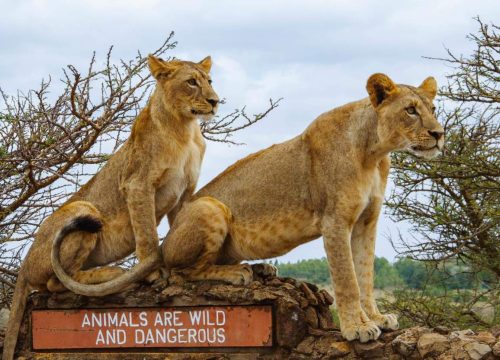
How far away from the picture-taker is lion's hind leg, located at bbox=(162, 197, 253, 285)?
658 centimetres

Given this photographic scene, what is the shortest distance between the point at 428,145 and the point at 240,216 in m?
1.53

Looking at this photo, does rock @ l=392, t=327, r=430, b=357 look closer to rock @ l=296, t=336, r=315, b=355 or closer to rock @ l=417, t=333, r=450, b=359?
rock @ l=417, t=333, r=450, b=359

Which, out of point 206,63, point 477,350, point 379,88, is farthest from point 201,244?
point 477,350

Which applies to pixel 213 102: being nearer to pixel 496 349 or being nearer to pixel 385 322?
pixel 385 322

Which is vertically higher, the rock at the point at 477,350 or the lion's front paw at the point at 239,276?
the lion's front paw at the point at 239,276

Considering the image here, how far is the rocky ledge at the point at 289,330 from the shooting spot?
6.11m

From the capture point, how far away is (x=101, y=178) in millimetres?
7316

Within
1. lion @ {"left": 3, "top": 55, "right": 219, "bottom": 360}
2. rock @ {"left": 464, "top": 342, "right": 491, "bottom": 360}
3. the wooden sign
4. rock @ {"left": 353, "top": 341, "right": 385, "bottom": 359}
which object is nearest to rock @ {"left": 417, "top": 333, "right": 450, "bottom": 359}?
rock @ {"left": 464, "top": 342, "right": 491, "bottom": 360}

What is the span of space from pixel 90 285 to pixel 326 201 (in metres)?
1.94

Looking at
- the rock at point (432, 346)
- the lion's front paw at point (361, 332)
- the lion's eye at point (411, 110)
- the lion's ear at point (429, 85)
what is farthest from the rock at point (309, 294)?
the lion's ear at point (429, 85)

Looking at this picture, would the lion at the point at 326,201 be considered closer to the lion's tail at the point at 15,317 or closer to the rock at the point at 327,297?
the rock at the point at 327,297

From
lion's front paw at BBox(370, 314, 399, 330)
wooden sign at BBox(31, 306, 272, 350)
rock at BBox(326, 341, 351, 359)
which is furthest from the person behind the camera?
wooden sign at BBox(31, 306, 272, 350)

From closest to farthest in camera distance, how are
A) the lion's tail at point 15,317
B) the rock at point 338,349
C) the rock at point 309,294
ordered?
the rock at point 338,349
the rock at point 309,294
the lion's tail at point 15,317

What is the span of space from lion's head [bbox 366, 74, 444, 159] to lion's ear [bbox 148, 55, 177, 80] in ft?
5.38
